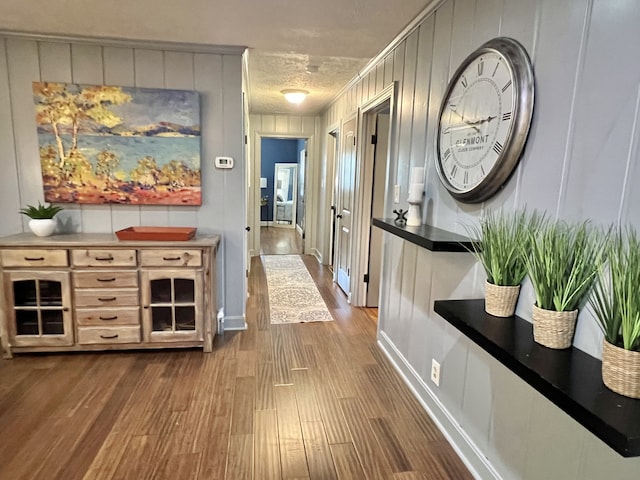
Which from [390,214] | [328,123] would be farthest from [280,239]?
[390,214]

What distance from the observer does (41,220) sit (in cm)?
266

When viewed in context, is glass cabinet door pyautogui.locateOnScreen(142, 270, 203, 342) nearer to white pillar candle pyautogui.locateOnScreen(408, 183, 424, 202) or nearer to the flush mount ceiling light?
white pillar candle pyautogui.locateOnScreen(408, 183, 424, 202)

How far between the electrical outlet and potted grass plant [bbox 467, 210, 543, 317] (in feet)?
2.48

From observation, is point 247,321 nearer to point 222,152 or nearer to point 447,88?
point 222,152

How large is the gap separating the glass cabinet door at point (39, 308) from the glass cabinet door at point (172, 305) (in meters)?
0.53

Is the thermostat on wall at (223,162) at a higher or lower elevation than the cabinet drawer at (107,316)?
higher

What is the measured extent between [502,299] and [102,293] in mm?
2553

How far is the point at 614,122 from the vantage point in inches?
42.5

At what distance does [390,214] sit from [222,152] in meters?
1.43

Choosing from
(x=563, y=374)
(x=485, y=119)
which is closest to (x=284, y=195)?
(x=485, y=119)

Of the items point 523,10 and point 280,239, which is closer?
point 523,10

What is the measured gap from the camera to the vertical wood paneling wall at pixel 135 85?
2725 millimetres

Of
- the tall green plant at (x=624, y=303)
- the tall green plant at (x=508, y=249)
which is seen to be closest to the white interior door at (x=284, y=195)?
the tall green plant at (x=508, y=249)

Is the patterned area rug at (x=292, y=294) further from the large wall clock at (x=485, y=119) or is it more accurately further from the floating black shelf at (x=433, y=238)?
the large wall clock at (x=485, y=119)
